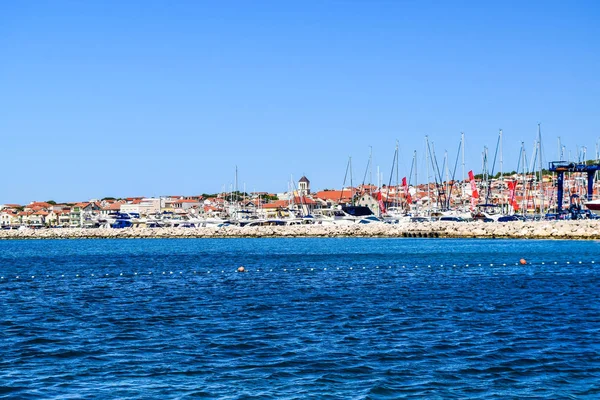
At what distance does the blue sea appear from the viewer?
1288 centimetres

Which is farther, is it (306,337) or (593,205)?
(593,205)

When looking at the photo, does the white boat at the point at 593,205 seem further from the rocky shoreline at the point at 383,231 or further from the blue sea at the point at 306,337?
the blue sea at the point at 306,337

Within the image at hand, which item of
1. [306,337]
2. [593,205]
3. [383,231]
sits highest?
[593,205]

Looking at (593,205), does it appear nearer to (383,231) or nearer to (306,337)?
(383,231)

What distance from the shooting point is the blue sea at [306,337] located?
1288cm

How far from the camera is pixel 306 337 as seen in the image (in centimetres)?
1719

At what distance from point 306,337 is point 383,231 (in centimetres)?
6640

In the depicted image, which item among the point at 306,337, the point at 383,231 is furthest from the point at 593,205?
the point at 306,337

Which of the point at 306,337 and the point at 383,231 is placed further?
the point at 383,231

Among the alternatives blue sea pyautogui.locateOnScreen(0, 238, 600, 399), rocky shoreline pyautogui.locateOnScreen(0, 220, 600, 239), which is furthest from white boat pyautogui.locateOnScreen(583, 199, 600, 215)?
blue sea pyautogui.locateOnScreen(0, 238, 600, 399)

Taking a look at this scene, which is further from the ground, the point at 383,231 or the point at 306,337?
the point at 383,231

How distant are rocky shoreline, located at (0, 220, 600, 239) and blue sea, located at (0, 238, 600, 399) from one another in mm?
33576

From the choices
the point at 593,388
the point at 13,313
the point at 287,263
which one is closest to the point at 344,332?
the point at 593,388

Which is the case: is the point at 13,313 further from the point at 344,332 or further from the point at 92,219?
the point at 92,219
